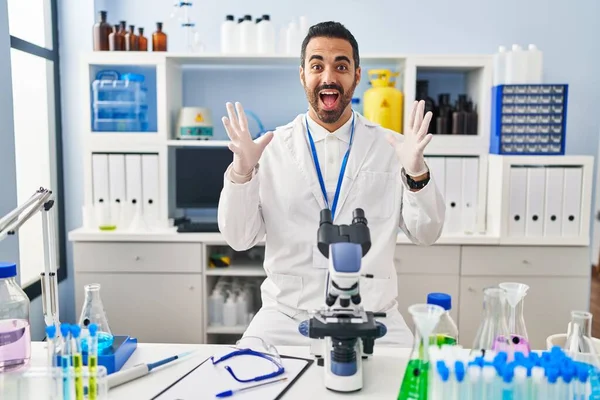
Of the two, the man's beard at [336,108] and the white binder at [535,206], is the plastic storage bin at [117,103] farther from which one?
the white binder at [535,206]

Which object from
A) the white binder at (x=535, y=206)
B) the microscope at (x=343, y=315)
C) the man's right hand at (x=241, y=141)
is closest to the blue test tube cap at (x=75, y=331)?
the microscope at (x=343, y=315)

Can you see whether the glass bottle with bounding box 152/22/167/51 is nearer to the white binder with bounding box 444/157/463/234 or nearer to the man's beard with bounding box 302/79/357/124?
the man's beard with bounding box 302/79/357/124

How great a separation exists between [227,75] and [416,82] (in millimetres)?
1085

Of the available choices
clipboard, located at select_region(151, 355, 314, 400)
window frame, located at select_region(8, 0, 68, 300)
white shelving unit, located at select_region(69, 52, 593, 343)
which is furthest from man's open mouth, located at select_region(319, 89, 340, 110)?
window frame, located at select_region(8, 0, 68, 300)

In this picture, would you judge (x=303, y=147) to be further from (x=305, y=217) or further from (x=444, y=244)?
(x=444, y=244)

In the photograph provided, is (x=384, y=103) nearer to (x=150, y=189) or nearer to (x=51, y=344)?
(x=150, y=189)

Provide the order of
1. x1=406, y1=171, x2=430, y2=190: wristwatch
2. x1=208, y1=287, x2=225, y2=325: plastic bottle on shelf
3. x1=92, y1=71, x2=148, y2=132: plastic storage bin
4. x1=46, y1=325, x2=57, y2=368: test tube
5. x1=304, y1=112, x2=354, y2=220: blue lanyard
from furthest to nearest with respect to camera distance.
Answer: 1. x1=92, y1=71, x2=148, y2=132: plastic storage bin
2. x1=208, y1=287, x2=225, y2=325: plastic bottle on shelf
3. x1=304, y1=112, x2=354, y2=220: blue lanyard
4. x1=406, y1=171, x2=430, y2=190: wristwatch
5. x1=46, y1=325, x2=57, y2=368: test tube

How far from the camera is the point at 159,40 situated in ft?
9.95

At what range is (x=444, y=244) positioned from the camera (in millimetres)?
2828

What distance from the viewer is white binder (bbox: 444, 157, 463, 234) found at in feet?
9.68

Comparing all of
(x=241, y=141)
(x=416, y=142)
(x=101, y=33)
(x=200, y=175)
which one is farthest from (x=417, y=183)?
(x=101, y=33)

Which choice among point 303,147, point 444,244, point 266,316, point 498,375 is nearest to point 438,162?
point 444,244

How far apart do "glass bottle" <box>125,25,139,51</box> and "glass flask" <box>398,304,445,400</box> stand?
248cm

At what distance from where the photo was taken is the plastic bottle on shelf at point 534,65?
2945 mm
